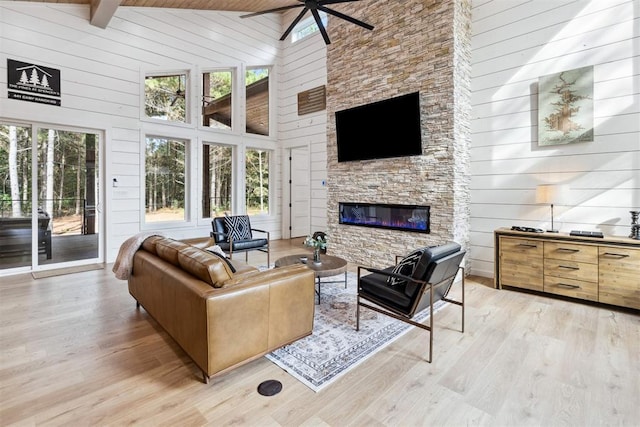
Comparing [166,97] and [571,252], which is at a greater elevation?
[166,97]

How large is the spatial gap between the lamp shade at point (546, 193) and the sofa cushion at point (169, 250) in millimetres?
3934

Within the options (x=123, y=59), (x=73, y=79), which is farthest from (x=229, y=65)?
(x=73, y=79)

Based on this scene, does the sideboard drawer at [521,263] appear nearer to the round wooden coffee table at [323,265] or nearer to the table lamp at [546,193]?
the table lamp at [546,193]

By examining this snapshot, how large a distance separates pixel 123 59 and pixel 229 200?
10.5 ft

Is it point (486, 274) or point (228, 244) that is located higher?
point (228, 244)

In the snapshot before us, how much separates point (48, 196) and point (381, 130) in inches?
209

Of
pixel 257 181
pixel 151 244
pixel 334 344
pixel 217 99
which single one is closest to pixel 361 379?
pixel 334 344

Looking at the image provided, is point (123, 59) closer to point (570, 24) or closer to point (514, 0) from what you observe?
point (514, 0)

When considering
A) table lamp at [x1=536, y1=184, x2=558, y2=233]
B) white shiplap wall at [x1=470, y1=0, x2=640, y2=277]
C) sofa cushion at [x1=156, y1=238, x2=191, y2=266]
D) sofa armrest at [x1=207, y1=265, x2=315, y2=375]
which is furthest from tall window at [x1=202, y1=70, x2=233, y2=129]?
table lamp at [x1=536, y1=184, x2=558, y2=233]

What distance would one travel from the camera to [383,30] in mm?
4887

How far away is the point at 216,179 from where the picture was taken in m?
6.81

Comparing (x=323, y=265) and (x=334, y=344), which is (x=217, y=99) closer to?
(x=323, y=265)

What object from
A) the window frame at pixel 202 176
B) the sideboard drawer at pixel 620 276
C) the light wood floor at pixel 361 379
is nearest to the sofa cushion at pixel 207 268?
the light wood floor at pixel 361 379

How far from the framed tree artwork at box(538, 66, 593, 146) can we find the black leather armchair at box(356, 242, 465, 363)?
8.26 feet
